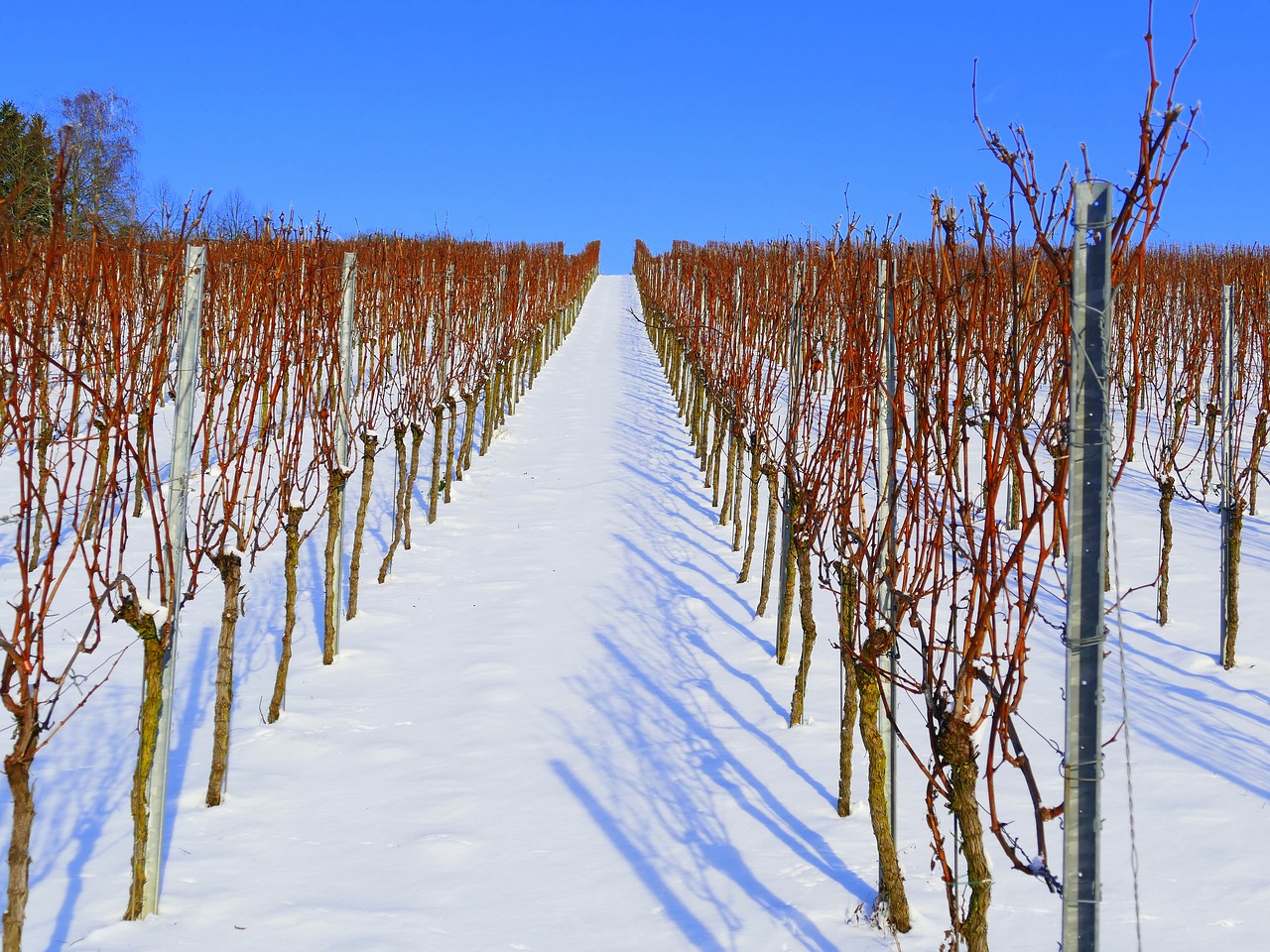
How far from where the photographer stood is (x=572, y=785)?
4336 mm

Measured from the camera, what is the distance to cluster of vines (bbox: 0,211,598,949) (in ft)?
9.19

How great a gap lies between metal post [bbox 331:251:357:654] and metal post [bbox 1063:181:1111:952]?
4.26 m

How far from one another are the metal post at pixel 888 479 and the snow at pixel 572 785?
1.59 ft

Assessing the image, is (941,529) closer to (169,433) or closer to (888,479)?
(888,479)

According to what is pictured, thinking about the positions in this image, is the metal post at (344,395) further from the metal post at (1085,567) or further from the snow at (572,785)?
the metal post at (1085,567)

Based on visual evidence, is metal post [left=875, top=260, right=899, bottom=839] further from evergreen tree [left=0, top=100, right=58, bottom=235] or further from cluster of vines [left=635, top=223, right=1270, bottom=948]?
evergreen tree [left=0, top=100, right=58, bottom=235]

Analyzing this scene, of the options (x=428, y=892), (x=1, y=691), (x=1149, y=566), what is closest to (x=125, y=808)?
(x=428, y=892)

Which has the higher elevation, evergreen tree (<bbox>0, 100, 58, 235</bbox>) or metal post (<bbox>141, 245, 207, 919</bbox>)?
evergreen tree (<bbox>0, 100, 58, 235</bbox>)

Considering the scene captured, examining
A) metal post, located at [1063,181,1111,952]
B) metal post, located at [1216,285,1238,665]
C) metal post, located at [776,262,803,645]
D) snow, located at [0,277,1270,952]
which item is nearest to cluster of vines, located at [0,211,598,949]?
snow, located at [0,277,1270,952]

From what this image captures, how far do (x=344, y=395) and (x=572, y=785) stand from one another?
2708mm

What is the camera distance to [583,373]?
18.2 meters

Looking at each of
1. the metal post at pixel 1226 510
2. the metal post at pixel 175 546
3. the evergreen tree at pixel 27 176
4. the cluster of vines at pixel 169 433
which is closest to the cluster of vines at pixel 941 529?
the metal post at pixel 1226 510

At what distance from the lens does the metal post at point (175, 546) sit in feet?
10.6

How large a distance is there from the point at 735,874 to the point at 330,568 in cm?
298
